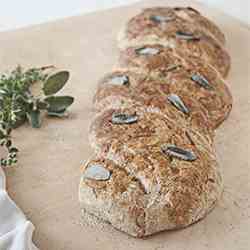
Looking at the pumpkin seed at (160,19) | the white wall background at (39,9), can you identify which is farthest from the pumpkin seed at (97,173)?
the white wall background at (39,9)

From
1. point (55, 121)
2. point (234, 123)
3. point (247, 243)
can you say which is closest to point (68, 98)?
point (55, 121)

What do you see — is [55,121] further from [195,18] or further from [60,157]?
[195,18]

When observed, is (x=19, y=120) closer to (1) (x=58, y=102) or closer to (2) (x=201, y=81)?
(1) (x=58, y=102)

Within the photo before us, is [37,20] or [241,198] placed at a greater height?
[241,198]

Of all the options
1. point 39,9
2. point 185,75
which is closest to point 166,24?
point 185,75

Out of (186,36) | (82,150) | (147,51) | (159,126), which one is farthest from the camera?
(186,36)

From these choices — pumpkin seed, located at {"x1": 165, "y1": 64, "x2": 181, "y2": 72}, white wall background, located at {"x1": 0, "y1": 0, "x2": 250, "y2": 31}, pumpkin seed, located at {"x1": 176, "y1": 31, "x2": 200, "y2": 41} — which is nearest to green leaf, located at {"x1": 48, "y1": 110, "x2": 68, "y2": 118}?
pumpkin seed, located at {"x1": 165, "y1": 64, "x2": 181, "y2": 72}

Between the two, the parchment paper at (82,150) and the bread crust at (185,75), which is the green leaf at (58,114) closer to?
the parchment paper at (82,150)
